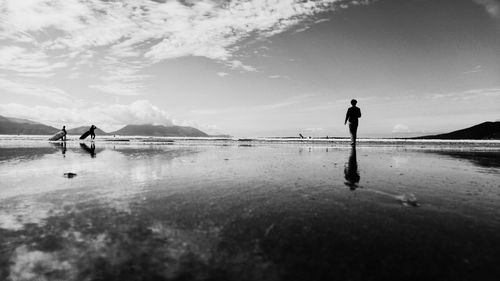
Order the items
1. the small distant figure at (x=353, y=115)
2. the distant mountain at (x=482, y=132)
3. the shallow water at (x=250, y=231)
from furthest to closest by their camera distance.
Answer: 1. the distant mountain at (x=482, y=132)
2. the small distant figure at (x=353, y=115)
3. the shallow water at (x=250, y=231)

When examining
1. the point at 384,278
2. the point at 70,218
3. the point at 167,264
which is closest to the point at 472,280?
the point at 384,278

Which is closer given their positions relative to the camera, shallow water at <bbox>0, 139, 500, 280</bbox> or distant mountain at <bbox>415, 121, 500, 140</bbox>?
shallow water at <bbox>0, 139, 500, 280</bbox>

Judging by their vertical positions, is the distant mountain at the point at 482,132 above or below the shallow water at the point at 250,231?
above

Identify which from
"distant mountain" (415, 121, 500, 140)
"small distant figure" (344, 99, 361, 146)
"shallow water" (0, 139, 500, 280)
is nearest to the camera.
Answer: "shallow water" (0, 139, 500, 280)

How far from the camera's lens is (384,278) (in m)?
2.57

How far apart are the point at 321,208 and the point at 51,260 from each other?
3.86 meters

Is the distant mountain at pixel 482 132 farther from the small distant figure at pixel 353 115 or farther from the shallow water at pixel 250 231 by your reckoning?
the shallow water at pixel 250 231

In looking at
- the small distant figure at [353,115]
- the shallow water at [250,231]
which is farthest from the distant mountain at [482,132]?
the shallow water at [250,231]

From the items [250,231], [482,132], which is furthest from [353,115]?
[482,132]

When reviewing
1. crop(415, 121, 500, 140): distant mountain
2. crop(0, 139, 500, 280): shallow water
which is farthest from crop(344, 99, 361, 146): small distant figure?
crop(415, 121, 500, 140): distant mountain

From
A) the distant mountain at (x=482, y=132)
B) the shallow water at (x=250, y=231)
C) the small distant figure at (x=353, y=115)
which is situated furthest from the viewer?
the distant mountain at (x=482, y=132)

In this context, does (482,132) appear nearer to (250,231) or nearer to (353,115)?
(353,115)

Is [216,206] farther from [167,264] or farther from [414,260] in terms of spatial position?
[414,260]

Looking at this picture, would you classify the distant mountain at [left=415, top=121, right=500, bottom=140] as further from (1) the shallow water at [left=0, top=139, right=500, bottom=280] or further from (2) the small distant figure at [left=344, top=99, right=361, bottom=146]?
(1) the shallow water at [left=0, top=139, right=500, bottom=280]
